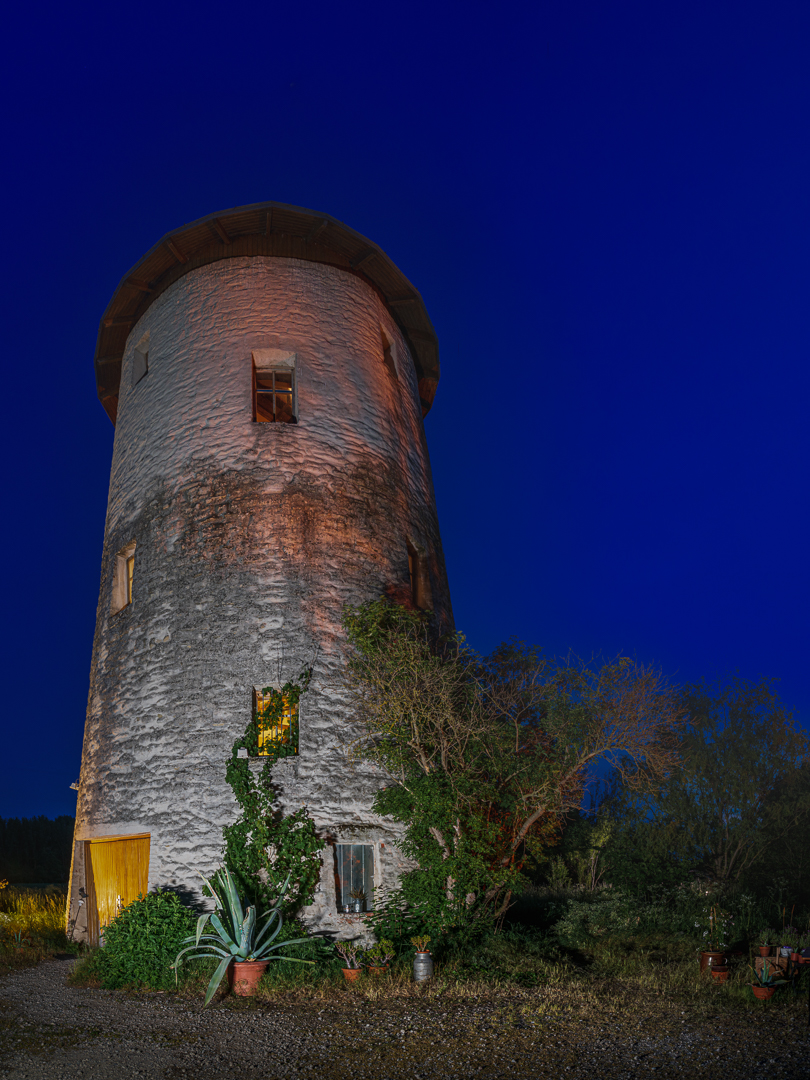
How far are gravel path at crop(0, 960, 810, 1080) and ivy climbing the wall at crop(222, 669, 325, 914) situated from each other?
2.29m

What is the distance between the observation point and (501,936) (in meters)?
10.3

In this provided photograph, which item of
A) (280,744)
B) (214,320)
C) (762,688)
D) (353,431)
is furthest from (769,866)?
(214,320)

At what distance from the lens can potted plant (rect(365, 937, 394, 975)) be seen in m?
9.71

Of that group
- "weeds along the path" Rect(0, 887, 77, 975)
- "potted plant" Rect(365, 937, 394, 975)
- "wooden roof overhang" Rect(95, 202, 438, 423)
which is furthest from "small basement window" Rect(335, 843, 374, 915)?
"wooden roof overhang" Rect(95, 202, 438, 423)

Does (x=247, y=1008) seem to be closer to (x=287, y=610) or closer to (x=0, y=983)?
(x=0, y=983)

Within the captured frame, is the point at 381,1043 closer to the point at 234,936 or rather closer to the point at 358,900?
the point at 234,936

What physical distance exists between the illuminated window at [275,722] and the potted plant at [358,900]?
223cm

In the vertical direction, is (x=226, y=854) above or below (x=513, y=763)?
below

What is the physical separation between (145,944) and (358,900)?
3.02 metres

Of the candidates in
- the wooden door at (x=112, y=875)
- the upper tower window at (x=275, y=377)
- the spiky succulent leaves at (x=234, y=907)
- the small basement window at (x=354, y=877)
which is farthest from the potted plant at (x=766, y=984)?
the upper tower window at (x=275, y=377)

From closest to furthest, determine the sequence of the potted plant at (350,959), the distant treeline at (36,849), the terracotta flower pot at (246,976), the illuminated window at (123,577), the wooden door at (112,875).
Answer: the terracotta flower pot at (246,976) < the potted plant at (350,959) < the wooden door at (112,875) < the illuminated window at (123,577) < the distant treeline at (36,849)

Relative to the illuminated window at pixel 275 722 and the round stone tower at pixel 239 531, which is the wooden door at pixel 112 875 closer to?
the round stone tower at pixel 239 531

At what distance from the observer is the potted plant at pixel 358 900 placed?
1108cm

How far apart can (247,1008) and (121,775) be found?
540 centimetres
